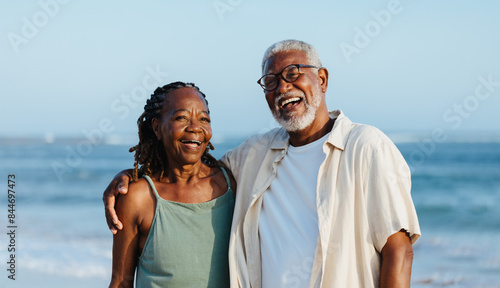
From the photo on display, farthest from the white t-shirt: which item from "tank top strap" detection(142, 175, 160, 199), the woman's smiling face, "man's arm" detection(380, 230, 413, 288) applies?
"tank top strap" detection(142, 175, 160, 199)

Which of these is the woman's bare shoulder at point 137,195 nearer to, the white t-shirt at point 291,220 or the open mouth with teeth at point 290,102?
the white t-shirt at point 291,220

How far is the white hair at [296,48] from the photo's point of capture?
12.3 ft

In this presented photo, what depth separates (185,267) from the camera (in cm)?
346

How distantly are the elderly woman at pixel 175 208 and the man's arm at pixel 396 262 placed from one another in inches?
39.9

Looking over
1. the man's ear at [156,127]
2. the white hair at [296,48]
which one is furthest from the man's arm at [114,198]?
the white hair at [296,48]

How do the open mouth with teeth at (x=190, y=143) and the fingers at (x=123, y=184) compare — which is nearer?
the fingers at (x=123, y=184)

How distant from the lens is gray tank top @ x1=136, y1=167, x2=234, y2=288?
3447 mm

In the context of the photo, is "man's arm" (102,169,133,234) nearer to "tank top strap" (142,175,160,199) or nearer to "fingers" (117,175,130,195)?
"fingers" (117,175,130,195)

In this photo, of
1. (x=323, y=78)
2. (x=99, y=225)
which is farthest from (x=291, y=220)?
(x=99, y=225)

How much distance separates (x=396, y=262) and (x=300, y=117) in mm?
1100

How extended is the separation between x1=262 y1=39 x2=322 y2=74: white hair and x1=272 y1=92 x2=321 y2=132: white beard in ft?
0.80

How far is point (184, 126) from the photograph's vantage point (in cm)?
362

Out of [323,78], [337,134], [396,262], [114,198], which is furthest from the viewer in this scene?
[323,78]

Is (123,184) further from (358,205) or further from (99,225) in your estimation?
(99,225)
